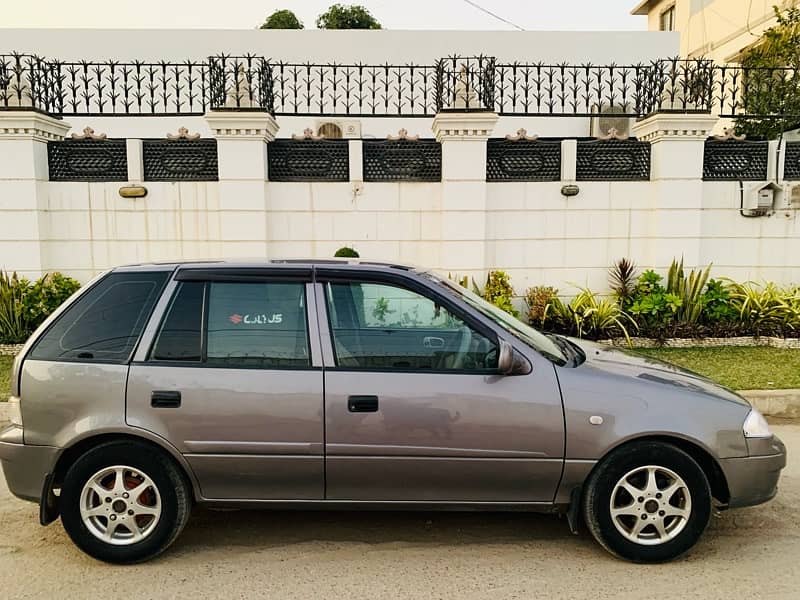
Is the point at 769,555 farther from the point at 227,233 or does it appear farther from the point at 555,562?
the point at 227,233

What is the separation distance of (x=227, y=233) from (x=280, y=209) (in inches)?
30.9

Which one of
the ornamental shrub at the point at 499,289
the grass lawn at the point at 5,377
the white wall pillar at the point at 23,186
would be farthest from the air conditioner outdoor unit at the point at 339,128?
the grass lawn at the point at 5,377

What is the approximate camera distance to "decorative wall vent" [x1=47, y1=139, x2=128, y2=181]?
29.2 feet

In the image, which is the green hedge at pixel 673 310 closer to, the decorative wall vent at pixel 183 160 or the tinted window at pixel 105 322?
the decorative wall vent at pixel 183 160

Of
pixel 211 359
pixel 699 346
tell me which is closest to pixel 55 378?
pixel 211 359

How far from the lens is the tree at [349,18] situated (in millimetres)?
33375

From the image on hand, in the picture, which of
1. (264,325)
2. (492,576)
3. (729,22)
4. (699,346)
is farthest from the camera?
(729,22)

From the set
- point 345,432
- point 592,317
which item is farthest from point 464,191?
point 345,432

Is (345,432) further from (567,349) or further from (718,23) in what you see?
(718,23)

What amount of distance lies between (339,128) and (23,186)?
29.8 ft

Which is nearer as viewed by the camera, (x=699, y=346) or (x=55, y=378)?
(x=55, y=378)

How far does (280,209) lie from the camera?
902cm

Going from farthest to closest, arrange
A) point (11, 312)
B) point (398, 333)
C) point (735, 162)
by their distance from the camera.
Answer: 1. point (735, 162)
2. point (11, 312)
3. point (398, 333)

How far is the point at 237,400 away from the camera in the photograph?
11.6 ft
